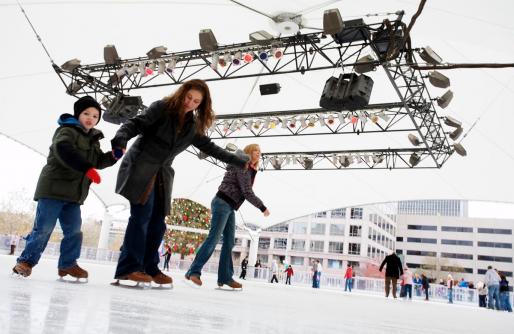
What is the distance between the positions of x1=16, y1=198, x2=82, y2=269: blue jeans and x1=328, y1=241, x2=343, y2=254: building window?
176ft

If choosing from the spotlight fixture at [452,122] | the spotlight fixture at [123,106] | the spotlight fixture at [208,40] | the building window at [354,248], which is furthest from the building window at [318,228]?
the spotlight fixture at [208,40]

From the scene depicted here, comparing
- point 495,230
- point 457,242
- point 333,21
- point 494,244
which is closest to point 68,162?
point 333,21

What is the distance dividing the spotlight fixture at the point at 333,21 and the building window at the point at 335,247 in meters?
50.2

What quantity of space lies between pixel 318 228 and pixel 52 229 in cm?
5468

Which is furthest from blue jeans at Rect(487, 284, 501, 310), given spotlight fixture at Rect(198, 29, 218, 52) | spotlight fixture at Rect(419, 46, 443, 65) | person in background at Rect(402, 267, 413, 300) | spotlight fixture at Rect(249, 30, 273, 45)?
spotlight fixture at Rect(198, 29, 218, 52)

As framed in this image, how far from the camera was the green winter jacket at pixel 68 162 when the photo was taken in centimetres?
237

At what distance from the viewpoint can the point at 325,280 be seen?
60.2 feet

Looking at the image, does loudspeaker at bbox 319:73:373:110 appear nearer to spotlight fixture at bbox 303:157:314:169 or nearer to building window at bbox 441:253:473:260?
spotlight fixture at bbox 303:157:314:169

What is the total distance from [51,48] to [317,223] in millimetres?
49473

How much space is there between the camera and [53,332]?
803 millimetres

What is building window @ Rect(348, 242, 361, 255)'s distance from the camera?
175 feet

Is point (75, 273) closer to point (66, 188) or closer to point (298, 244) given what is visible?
point (66, 188)

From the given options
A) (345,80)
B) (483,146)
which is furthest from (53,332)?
(483,146)

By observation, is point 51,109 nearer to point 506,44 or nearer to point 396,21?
point 396,21
